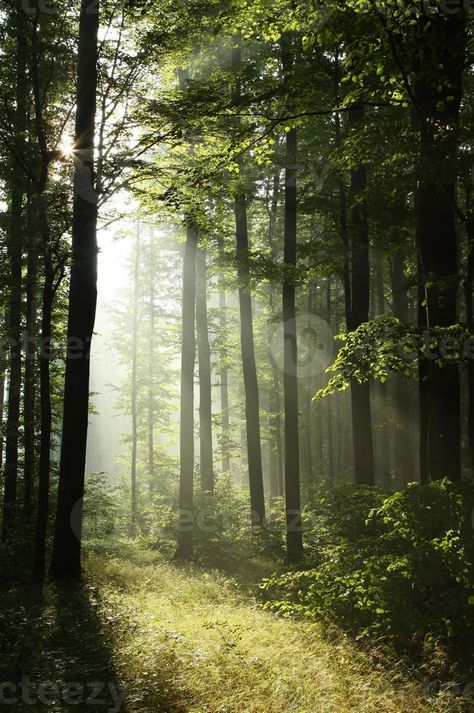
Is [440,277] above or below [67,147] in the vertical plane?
below

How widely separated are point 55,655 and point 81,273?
22.4ft

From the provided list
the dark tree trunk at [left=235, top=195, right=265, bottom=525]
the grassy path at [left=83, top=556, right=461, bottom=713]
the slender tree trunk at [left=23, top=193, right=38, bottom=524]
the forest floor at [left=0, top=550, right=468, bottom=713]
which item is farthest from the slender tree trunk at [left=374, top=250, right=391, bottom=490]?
the forest floor at [left=0, top=550, right=468, bottom=713]

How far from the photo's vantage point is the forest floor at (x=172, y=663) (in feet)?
17.8

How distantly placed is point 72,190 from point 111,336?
21926mm

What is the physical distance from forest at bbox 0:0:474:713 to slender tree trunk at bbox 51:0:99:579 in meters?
0.04

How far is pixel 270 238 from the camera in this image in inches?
871

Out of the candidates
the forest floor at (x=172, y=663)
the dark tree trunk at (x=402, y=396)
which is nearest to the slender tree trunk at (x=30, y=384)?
the forest floor at (x=172, y=663)

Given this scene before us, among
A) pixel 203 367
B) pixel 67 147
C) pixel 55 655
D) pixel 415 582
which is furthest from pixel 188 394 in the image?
pixel 415 582

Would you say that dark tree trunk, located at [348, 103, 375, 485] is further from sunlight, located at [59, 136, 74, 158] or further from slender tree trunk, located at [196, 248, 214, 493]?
slender tree trunk, located at [196, 248, 214, 493]

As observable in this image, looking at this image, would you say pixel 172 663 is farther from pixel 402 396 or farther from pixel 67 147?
pixel 402 396

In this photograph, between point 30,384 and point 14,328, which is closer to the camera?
point 30,384

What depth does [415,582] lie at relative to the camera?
6770 millimetres

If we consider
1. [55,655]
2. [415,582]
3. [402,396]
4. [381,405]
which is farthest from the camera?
[381,405]

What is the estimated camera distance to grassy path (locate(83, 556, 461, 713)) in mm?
5508
